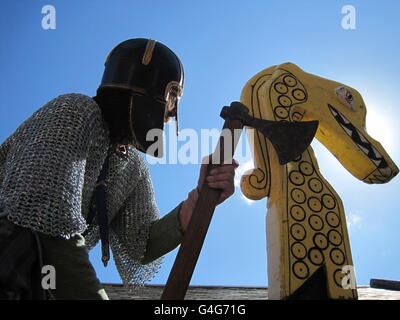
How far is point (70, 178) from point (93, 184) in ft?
1.31

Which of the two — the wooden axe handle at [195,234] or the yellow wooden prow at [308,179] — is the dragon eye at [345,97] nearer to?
the yellow wooden prow at [308,179]

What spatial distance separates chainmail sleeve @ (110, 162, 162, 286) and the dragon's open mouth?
147cm

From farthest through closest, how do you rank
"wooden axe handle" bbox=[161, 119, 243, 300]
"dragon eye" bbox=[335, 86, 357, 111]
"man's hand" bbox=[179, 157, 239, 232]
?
"dragon eye" bbox=[335, 86, 357, 111] → "man's hand" bbox=[179, 157, 239, 232] → "wooden axe handle" bbox=[161, 119, 243, 300]

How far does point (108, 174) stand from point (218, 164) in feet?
2.44

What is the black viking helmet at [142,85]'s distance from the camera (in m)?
2.75

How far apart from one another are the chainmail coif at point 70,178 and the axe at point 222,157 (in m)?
0.50

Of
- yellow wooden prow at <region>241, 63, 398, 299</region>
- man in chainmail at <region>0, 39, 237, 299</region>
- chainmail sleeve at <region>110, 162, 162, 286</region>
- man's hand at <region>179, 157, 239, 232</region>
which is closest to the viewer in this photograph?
man in chainmail at <region>0, 39, 237, 299</region>

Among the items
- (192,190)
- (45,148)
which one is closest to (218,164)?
(192,190)

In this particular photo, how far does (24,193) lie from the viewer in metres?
2.06

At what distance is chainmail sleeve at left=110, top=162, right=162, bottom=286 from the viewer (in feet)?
10.3

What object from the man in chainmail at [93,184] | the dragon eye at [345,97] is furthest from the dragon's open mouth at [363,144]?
the man in chainmail at [93,184]

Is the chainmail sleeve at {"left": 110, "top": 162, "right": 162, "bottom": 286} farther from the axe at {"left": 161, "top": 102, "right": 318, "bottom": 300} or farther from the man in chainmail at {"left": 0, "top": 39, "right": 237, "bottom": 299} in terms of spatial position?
the axe at {"left": 161, "top": 102, "right": 318, "bottom": 300}

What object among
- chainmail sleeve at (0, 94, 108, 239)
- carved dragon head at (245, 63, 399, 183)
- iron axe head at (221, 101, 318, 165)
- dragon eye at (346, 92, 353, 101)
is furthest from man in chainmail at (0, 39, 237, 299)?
dragon eye at (346, 92, 353, 101)

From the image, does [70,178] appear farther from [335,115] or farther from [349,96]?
[349,96]
